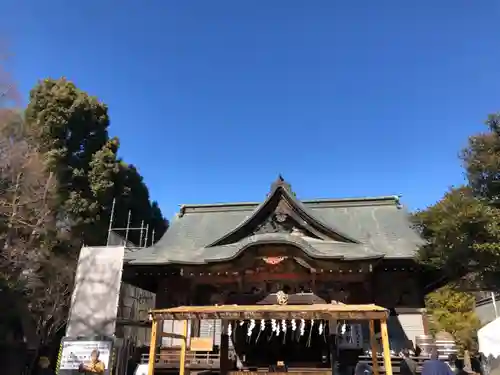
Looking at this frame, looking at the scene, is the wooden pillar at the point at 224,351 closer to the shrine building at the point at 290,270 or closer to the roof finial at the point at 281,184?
the shrine building at the point at 290,270

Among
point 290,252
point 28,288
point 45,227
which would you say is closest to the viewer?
point 290,252

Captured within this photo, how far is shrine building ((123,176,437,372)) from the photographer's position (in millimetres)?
13266

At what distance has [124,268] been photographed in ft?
52.2

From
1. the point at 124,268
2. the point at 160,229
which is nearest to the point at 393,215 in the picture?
the point at 124,268

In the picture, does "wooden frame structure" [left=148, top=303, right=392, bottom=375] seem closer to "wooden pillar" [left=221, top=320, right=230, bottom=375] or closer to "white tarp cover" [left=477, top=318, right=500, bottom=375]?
"wooden pillar" [left=221, top=320, right=230, bottom=375]

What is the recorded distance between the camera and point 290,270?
13.7 metres

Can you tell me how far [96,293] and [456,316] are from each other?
75.4 ft

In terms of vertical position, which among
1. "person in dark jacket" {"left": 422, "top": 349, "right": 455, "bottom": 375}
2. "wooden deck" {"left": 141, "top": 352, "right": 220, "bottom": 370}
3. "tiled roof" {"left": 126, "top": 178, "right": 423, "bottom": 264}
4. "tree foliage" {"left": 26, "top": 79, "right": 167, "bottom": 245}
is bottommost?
"wooden deck" {"left": 141, "top": 352, "right": 220, "bottom": 370}

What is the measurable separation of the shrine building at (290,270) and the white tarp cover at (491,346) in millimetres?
1863

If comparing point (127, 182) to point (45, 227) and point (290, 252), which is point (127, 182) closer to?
point (45, 227)

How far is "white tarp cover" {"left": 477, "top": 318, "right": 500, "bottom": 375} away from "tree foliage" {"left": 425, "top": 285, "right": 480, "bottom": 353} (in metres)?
11.7

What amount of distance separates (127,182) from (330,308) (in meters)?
23.5

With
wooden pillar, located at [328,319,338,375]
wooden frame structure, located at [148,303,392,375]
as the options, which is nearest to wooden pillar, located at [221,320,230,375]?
wooden frame structure, located at [148,303,392,375]

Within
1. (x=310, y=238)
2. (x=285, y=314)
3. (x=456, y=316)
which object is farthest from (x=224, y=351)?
(x=456, y=316)
